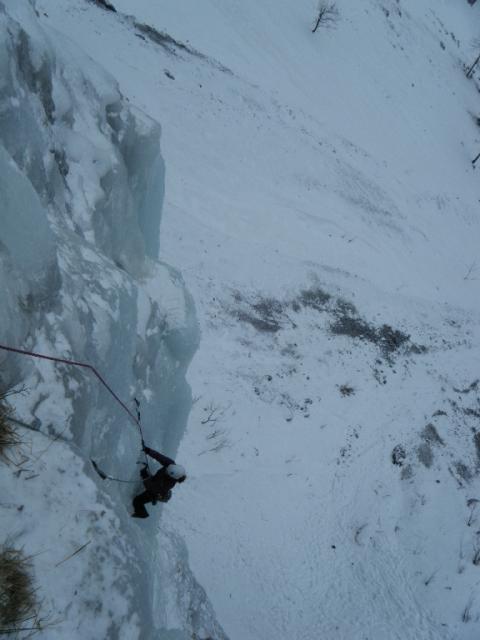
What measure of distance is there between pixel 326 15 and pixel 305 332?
31.2m

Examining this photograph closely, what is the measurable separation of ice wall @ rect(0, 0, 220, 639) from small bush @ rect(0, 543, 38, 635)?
516mm

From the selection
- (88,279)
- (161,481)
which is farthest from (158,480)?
(88,279)

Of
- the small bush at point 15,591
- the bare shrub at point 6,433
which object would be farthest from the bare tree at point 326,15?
the small bush at point 15,591

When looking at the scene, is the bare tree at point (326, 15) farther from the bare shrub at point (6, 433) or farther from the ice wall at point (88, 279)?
the bare shrub at point (6, 433)

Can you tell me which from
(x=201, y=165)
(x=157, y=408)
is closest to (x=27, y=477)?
(x=157, y=408)

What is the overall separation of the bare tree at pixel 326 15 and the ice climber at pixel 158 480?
3843 cm

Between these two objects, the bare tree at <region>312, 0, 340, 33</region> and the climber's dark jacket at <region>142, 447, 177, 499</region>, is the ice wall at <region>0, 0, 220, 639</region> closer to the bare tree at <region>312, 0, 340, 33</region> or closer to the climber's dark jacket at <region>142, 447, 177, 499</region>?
the climber's dark jacket at <region>142, 447, 177, 499</region>

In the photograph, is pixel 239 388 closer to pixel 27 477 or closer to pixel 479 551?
pixel 479 551

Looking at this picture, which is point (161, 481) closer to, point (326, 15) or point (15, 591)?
point (15, 591)

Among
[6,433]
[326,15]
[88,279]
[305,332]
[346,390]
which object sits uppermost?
[326,15]

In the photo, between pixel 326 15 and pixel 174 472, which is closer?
pixel 174 472

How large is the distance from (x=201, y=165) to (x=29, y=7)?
13918 mm

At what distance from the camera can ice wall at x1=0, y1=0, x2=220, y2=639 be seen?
4.36 metres

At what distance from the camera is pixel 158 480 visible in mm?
5914
